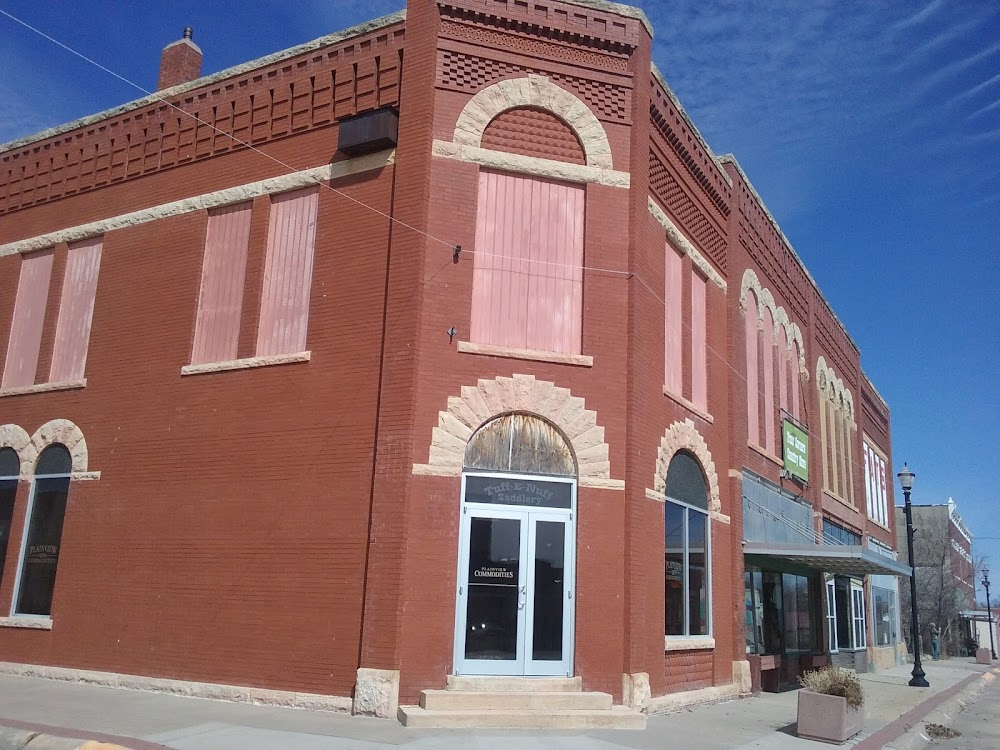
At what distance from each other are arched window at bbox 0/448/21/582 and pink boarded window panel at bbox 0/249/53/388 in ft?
4.71

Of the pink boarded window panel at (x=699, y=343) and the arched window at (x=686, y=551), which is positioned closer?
the arched window at (x=686, y=551)

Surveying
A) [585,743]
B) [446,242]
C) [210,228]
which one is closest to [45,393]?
Answer: [210,228]

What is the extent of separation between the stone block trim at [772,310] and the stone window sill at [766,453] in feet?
9.80

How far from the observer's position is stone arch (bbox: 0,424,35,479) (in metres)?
16.5

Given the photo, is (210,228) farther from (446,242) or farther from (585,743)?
(585,743)

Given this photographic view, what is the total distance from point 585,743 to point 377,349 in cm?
609

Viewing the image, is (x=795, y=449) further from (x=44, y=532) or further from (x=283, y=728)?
(x=44, y=532)

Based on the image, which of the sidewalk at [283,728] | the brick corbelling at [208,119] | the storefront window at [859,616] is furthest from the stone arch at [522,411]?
the storefront window at [859,616]

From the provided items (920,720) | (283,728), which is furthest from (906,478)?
(283,728)

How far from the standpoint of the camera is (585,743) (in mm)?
10375

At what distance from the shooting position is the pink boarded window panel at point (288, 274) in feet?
46.8

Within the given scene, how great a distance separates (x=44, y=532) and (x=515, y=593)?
907cm

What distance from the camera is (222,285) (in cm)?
1530

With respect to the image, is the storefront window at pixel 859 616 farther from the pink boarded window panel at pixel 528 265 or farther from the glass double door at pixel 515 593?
the pink boarded window panel at pixel 528 265
